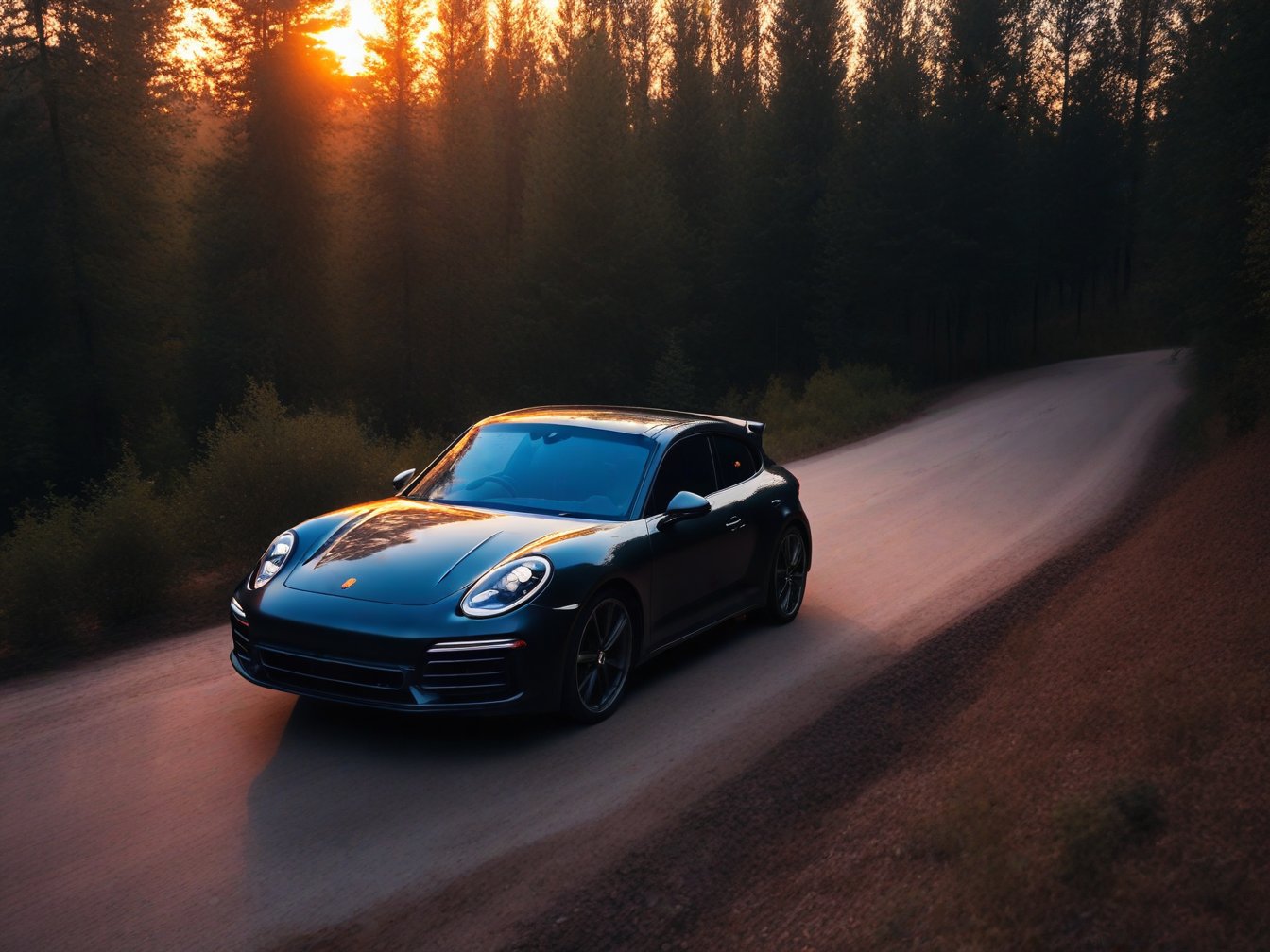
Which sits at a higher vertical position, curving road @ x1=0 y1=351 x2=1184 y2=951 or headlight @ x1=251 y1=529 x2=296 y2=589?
headlight @ x1=251 y1=529 x2=296 y2=589

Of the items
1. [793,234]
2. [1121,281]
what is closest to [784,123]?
[793,234]

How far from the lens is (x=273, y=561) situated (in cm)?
662

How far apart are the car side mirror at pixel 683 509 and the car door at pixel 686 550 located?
0.14 feet

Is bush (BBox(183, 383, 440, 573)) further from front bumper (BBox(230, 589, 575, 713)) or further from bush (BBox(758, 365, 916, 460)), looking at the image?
bush (BBox(758, 365, 916, 460))

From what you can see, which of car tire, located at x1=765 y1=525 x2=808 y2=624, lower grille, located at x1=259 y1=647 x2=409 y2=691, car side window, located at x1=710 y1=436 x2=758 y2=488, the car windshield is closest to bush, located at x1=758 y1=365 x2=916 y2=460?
car tire, located at x1=765 y1=525 x2=808 y2=624

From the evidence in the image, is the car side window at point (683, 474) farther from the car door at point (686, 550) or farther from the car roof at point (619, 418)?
the car roof at point (619, 418)

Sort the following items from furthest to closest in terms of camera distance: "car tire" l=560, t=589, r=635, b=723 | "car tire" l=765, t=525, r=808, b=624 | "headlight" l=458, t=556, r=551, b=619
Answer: "car tire" l=765, t=525, r=808, b=624, "car tire" l=560, t=589, r=635, b=723, "headlight" l=458, t=556, r=551, b=619

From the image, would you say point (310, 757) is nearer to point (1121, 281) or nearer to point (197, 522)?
point (197, 522)

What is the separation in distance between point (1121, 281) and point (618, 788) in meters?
76.4

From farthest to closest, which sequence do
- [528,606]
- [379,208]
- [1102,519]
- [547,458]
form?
[379,208] → [1102,519] → [547,458] → [528,606]

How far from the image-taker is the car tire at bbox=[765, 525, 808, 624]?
870 centimetres

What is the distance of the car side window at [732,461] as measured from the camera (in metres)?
8.32

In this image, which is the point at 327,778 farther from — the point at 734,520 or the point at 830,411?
the point at 830,411

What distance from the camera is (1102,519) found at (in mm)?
12914
